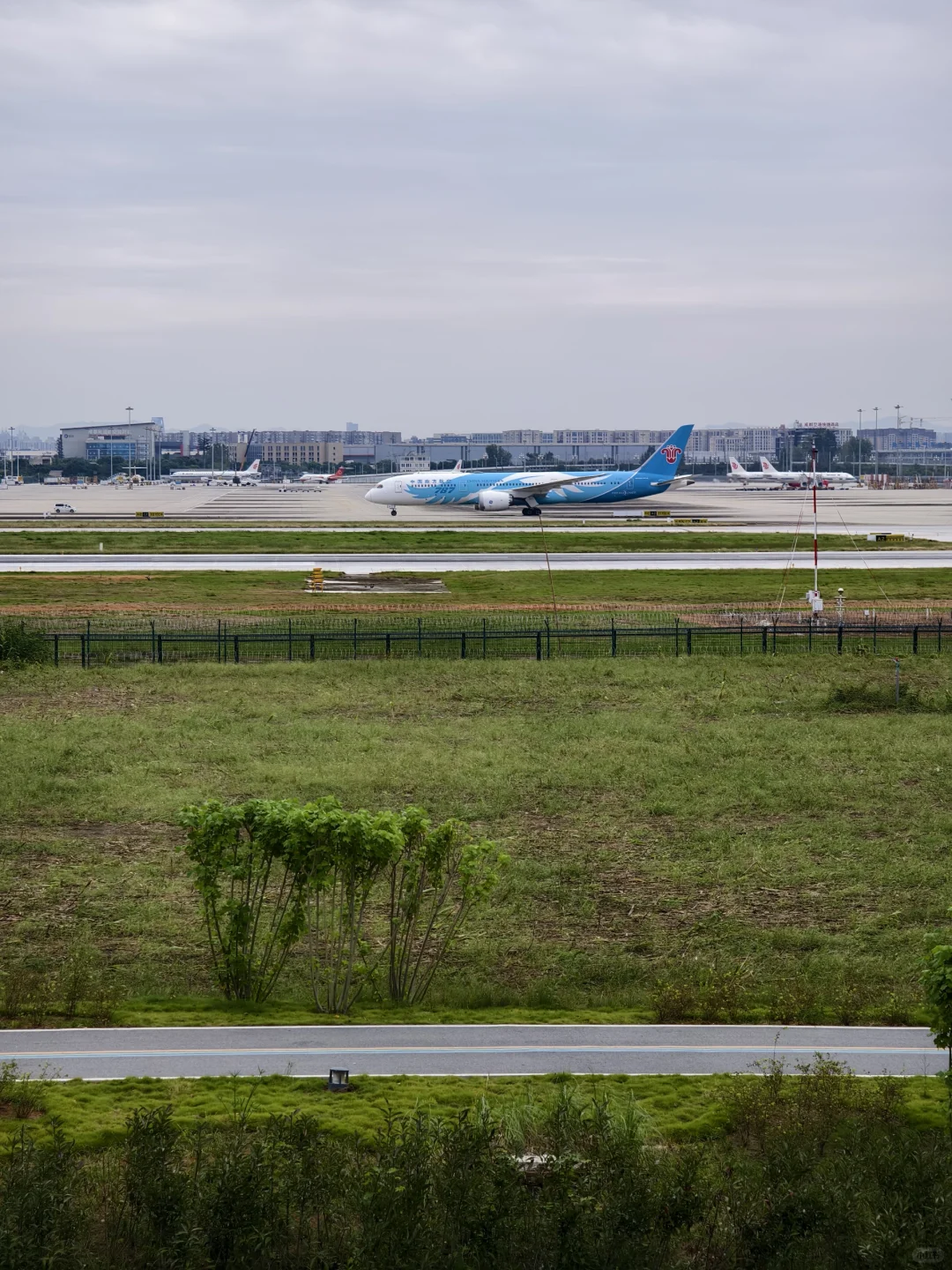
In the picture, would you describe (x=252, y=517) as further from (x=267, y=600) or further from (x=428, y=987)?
(x=428, y=987)

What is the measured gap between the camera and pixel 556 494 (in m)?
124

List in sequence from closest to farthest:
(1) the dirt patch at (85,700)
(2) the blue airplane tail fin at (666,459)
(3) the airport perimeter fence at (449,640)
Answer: (1) the dirt patch at (85,700) → (3) the airport perimeter fence at (449,640) → (2) the blue airplane tail fin at (666,459)

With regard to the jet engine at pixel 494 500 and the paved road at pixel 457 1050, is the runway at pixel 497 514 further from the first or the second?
the paved road at pixel 457 1050

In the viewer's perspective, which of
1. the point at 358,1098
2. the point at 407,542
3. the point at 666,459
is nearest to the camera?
the point at 358,1098

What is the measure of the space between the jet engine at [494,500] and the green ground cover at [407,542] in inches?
674

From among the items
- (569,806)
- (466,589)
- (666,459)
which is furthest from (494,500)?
(569,806)

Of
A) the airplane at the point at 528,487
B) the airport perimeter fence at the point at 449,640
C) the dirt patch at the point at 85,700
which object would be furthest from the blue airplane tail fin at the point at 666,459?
the dirt patch at the point at 85,700

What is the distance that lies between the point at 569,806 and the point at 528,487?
9353 centimetres

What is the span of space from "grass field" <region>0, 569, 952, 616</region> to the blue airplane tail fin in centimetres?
5674

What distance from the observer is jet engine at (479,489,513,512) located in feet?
383

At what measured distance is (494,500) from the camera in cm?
11656

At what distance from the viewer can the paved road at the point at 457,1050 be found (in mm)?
13378

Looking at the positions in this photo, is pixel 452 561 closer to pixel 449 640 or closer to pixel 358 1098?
pixel 449 640

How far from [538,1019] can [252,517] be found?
356ft
